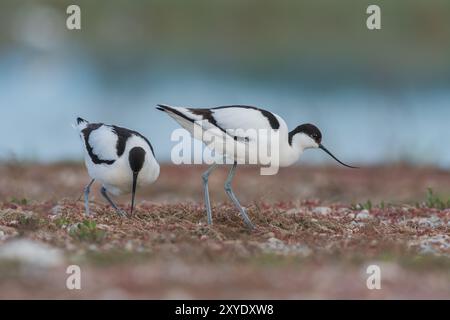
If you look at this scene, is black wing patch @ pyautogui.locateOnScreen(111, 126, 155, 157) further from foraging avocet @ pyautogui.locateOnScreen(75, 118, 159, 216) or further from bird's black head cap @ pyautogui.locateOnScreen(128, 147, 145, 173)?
bird's black head cap @ pyautogui.locateOnScreen(128, 147, 145, 173)

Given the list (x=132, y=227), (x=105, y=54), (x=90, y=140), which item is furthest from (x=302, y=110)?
(x=132, y=227)

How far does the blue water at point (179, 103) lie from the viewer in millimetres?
13438

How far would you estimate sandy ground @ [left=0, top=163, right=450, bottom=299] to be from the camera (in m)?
5.07

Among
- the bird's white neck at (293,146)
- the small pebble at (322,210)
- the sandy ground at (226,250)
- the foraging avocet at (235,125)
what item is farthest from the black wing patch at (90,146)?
the small pebble at (322,210)

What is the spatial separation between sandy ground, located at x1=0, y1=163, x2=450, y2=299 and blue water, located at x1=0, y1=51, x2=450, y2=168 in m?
4.62

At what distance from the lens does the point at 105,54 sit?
2052cm

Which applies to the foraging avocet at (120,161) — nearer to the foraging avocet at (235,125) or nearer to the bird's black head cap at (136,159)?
the bird's black head cap at (136,159)

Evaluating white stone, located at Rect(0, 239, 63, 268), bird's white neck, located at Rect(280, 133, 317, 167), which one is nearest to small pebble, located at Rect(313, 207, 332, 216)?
bird's white neck, located at Rect(280, 133, 317, 167)

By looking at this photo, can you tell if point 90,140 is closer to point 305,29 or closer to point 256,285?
point 256,285

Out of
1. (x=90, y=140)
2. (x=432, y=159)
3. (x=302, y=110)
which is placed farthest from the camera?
(x=302, y=110)

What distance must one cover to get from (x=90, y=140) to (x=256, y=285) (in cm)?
329

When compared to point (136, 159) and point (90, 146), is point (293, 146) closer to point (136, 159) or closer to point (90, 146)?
point (136, 159)

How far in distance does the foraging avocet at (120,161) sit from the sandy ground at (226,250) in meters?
0.27
